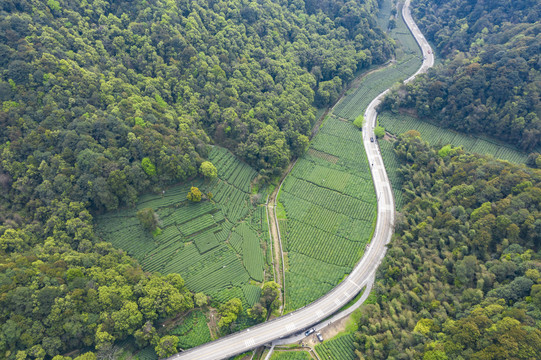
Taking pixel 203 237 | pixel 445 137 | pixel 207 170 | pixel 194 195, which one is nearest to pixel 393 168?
pixel 445 137

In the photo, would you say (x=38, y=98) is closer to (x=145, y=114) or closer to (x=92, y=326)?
(x=145, y=114)

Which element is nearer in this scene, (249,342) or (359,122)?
(249,342)

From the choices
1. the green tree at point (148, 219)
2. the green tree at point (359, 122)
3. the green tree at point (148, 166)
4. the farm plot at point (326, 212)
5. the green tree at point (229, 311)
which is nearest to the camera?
the green tree at point (229, 311)

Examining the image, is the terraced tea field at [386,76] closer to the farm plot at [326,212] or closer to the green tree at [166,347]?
the farm plot at [326,212]

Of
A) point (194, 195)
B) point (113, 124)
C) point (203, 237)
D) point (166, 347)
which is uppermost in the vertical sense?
point (113, 124)

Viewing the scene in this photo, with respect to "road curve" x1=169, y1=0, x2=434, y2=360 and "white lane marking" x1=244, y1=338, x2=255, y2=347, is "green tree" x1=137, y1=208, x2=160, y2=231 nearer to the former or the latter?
"road curve" x1=169, y1=0, x2=434, y2=360

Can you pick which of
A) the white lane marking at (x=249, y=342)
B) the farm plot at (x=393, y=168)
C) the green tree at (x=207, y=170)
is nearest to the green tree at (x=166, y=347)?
the white lane marking at (x=249, y=342)

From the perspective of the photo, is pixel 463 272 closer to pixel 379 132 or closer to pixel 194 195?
pixel 379 132
